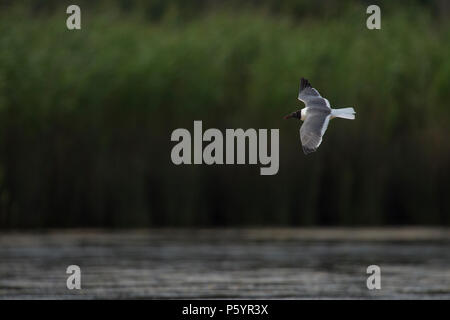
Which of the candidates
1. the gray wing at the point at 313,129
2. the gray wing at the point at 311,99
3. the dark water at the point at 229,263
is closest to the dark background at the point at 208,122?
the dark water at the point at 229,263

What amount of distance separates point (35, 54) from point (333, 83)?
4169mm

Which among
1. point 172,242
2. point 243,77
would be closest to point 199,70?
point 243,77

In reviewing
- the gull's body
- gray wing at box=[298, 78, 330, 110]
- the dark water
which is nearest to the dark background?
the dark water

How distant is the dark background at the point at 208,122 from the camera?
66.8 feet

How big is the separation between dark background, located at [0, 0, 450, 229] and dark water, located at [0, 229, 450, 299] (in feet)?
2.37

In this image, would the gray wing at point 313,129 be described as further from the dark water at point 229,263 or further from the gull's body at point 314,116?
the dark water at point 229,263

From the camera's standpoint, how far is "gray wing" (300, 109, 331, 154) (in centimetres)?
1187

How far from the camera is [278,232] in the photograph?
780 inches

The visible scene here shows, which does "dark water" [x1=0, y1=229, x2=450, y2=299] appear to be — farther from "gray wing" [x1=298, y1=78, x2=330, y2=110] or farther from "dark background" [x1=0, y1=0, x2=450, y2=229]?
"gray wing" [x1=298, y1=78, x2=330, y2=110]

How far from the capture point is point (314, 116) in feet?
41.3

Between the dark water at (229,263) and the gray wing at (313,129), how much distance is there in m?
2.12

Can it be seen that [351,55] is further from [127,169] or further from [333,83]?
[127,169]
